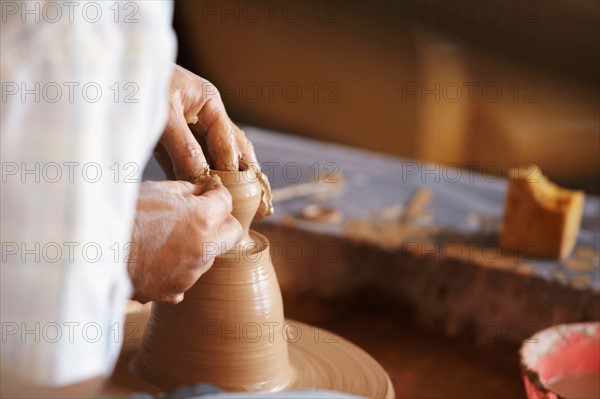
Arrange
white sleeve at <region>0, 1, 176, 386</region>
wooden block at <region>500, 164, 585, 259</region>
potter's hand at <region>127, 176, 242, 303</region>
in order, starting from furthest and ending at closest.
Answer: wooden block at <region>500, 164, 585, 259</region> < potter's hand at <region>127, 176, 242, 303</region> < white sleeve at <region>0, 1, 176, 386</region>

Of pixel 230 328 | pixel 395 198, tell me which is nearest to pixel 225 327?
pixel 230 328

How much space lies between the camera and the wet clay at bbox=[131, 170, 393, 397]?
1.31 metres

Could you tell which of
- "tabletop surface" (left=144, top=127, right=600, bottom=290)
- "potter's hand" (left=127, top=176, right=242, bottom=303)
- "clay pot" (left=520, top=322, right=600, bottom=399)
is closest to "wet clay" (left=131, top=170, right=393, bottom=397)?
"potter's hand" (left=127, top=176, right=242, bottom=303)

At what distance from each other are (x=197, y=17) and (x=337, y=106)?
978mm

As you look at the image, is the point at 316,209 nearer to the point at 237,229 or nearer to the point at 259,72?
the point at 237,229

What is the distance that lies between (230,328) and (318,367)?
225 mm

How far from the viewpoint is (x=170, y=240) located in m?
1.07

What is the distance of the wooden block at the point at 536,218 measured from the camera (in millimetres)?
2148

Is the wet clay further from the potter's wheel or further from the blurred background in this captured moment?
the blurred background

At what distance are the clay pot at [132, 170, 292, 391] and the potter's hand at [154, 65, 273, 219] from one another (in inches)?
1.7

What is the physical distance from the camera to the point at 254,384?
Result: 133cm

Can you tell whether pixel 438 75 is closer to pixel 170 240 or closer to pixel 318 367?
pixel 318 367

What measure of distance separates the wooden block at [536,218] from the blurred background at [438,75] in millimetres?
1823

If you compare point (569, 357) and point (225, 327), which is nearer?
point (225, 327)
